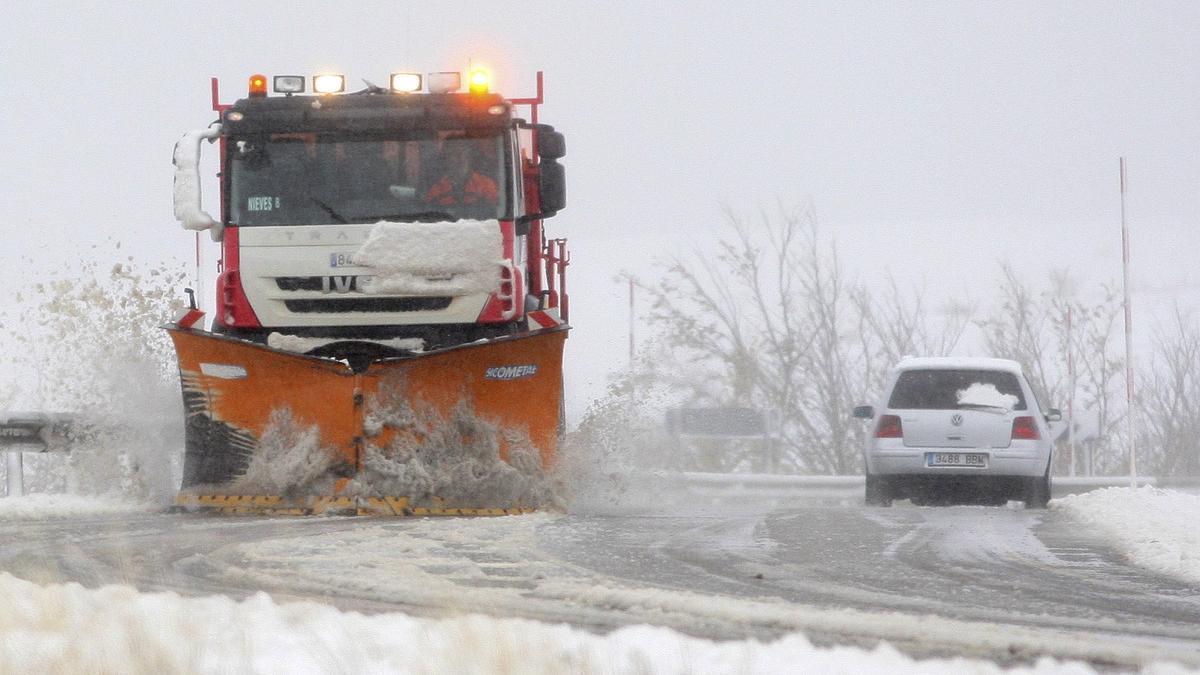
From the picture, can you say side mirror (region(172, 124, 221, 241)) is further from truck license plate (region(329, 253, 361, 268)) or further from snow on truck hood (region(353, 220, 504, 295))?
snow on truck hood (region(353, 220, 504, 295))

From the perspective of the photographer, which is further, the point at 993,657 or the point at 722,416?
the point at 722,416

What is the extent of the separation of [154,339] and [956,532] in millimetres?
6882

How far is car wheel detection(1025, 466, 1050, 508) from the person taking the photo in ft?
51.8

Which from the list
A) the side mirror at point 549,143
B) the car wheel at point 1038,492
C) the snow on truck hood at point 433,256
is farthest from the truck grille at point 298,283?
the car wheel at point 1038,492

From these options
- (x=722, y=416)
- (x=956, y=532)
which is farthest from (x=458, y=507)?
(x=722, y=416)

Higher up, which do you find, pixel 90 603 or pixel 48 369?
pixel 48 369

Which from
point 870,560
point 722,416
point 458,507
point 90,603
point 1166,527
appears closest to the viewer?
point 90,603

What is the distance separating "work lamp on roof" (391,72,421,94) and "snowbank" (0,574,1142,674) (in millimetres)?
7517

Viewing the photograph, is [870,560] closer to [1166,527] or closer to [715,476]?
[1166,527]

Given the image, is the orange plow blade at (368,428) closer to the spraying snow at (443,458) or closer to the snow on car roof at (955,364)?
the spraying snow at (443,458)

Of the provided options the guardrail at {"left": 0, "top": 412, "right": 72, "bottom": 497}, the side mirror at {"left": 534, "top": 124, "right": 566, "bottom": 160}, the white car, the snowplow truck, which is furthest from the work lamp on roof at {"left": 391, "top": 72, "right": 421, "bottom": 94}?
the white car

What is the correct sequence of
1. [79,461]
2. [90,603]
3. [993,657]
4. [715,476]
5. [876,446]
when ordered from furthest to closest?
1. [715,476]
2. [876,446]
3. [79,461]
4. [90,603]
5. [993,657]

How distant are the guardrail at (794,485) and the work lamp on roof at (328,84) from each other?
773cm

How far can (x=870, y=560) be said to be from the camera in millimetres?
8070
